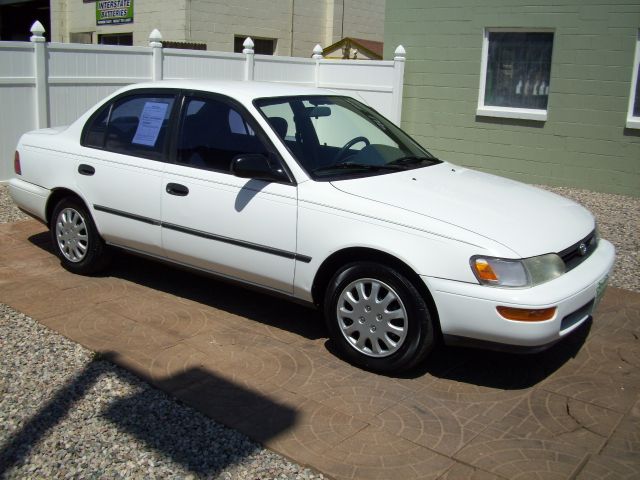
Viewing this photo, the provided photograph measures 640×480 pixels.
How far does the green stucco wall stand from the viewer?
35.6 ft

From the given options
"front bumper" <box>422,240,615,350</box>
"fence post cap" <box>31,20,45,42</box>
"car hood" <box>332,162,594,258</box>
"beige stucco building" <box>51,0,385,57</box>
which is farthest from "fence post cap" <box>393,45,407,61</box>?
"front bumper" <box>422,240,615,350</box>

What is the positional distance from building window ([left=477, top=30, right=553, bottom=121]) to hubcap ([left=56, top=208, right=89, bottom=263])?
7.89 meters

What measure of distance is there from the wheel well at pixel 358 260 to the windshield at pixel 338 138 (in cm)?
58

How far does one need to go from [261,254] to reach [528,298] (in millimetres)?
1779

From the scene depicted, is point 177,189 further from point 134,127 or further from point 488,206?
point 488,206

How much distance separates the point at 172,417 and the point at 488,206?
2.30 metres

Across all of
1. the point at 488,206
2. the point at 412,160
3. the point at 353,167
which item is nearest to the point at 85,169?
the point at 353,167

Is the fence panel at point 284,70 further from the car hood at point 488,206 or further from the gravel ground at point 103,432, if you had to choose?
the gravel ground at point 103,432

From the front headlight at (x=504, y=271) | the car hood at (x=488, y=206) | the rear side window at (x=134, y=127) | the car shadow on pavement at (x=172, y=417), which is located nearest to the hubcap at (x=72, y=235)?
the rear side window at (x=134, y=127)

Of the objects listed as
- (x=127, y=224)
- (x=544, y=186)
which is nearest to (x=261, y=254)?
(x=127, y=224)

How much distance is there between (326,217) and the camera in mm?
4562

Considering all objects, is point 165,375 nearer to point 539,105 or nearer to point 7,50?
point 7,50

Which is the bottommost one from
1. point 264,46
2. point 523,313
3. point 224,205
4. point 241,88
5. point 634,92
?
point 523,313

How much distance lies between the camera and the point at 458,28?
12.3m
